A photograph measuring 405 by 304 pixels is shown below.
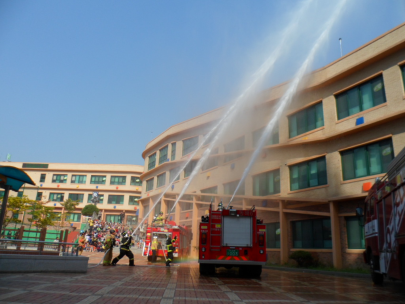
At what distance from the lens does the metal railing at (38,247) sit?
1212 centimetres

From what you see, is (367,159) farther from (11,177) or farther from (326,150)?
(11,177)

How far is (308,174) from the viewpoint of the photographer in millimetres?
22281

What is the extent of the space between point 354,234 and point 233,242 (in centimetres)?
873

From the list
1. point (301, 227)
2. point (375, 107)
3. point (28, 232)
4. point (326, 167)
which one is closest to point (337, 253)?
point (301, 227)

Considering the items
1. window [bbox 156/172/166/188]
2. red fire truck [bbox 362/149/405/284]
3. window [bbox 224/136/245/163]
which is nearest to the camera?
red fire truck [bbox 362/149/405/284]

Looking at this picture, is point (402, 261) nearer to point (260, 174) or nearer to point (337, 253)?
point (337, 253)

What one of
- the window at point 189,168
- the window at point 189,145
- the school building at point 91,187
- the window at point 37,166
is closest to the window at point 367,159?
the window at point 189,168

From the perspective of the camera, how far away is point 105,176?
71500 millimetres

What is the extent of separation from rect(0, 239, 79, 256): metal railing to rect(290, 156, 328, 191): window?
48.5ft

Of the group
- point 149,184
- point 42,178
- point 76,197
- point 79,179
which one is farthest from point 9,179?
point 42,178

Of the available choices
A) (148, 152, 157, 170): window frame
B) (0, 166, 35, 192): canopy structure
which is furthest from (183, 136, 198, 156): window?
(0, 166, 35, 192): canopy structure

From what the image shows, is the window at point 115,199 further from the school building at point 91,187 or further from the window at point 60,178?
the window at point 60,178

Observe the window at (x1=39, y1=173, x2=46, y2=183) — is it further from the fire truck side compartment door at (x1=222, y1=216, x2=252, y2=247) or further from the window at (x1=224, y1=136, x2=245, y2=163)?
the fire truck side compartment door at (x1=222, y1=216, x2=252, y2=247)

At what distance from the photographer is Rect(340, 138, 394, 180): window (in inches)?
703
